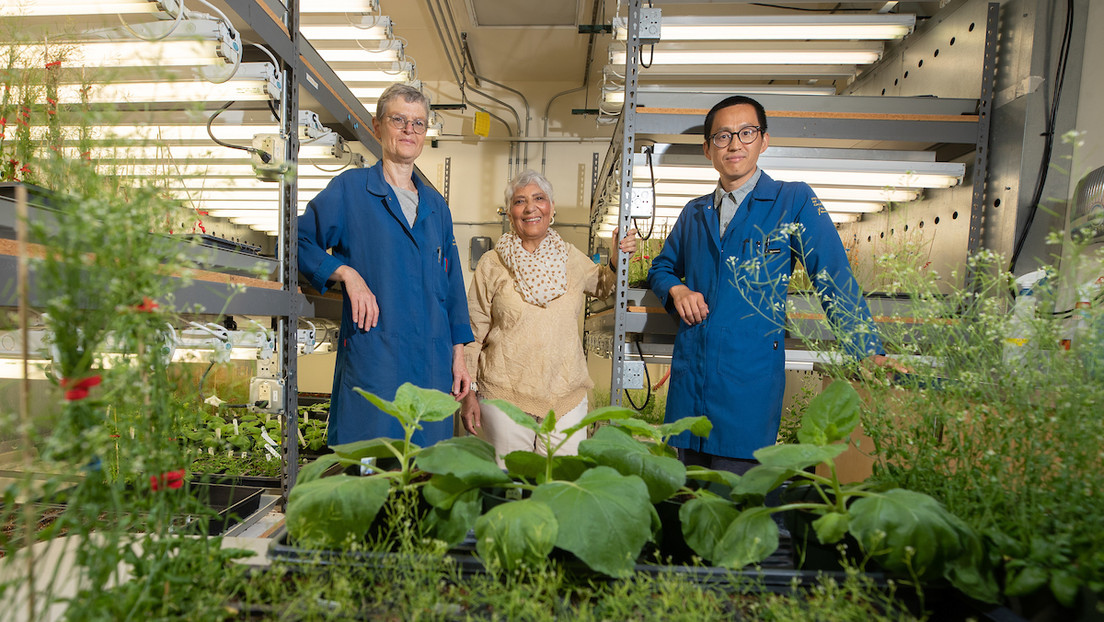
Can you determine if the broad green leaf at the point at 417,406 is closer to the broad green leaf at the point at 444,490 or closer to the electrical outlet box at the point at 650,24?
the broad green leaf at the point at 444,490

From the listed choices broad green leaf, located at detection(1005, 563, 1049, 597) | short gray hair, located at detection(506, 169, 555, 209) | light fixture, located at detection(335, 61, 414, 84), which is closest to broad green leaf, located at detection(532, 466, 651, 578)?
broad green leaf, located at detection(1005, 563, 1049, 597)

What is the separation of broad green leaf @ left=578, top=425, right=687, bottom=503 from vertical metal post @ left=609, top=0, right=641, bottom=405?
1388mm

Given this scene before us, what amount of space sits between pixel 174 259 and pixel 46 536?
234 mm

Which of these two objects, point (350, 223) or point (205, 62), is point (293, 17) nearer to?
point (205, 62)

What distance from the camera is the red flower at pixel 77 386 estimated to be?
43 cm

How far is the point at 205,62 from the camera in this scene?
4.98ft

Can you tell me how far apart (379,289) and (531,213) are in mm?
739

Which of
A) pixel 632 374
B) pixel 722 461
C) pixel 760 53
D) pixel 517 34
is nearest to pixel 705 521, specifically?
pixel 722 461

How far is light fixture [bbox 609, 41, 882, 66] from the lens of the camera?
2.14 m

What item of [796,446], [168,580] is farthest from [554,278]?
[168,580]

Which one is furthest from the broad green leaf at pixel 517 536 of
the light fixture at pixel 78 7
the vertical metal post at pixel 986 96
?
the vertical metal post at pixel 986 96

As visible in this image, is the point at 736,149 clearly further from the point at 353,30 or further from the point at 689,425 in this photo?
the point at 353,30

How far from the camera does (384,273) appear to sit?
1.78 metres

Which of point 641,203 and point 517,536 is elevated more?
point 641,203
